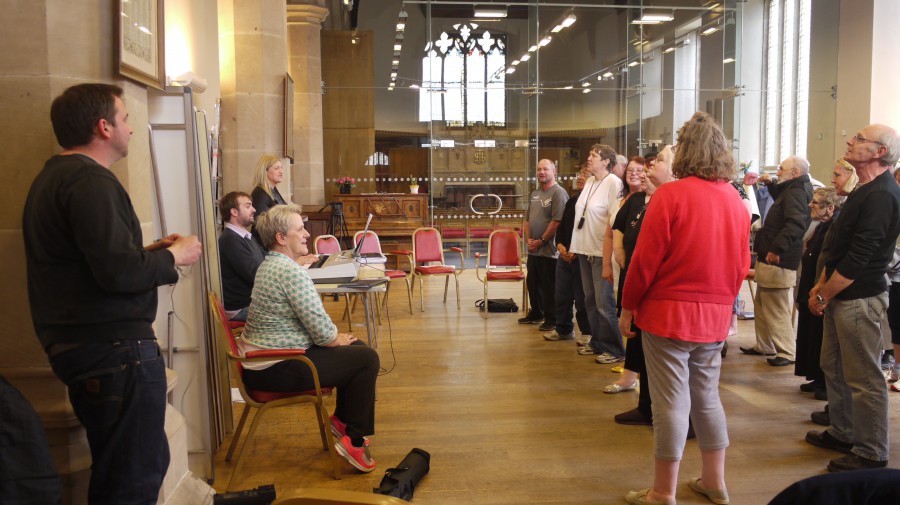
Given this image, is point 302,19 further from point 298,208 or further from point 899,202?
point 899,202

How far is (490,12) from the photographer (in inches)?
557

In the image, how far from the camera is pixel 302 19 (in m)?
12.0

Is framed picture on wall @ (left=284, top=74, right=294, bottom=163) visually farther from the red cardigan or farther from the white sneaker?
the red cardigan

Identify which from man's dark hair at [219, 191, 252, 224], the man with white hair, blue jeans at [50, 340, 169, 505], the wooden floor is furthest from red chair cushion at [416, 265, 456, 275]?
blue jeans at [50, 340, 169, 505]

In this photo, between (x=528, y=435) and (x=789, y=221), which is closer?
(x=528, y=435)

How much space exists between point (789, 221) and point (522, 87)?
9.26m

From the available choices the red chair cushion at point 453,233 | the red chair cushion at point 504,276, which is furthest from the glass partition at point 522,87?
the red chair cushion at point 504,276

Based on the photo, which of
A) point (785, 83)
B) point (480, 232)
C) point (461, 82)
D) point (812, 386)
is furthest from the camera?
point (785, 83)

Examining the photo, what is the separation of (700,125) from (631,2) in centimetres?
1288

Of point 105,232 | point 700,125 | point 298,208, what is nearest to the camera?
point 105,232

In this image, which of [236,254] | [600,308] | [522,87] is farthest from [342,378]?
[522,87]

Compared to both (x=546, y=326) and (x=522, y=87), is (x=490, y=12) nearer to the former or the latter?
(x=522, y=87)

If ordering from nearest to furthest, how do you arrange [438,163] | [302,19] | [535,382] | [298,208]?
[298,208]
[535,382]
[302,19]
[438,163]

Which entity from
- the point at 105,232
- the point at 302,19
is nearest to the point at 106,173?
the point at 105,232
